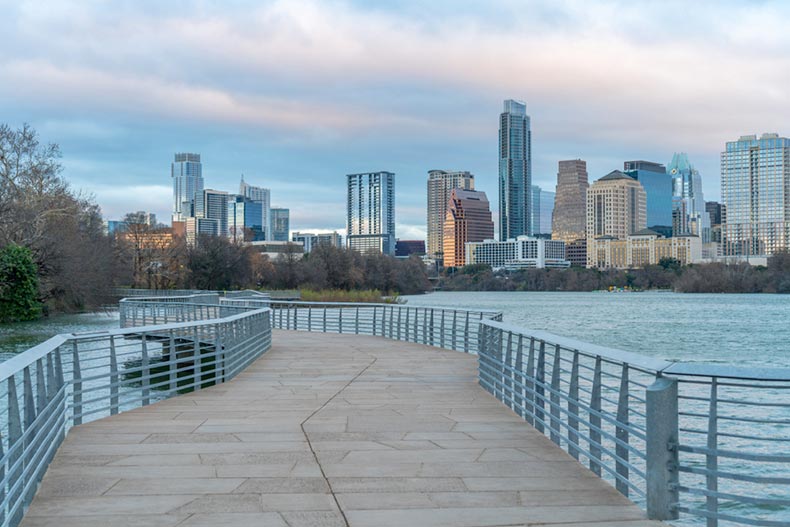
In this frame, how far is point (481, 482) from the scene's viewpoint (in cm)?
761

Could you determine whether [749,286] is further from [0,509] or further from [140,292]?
[0,509]

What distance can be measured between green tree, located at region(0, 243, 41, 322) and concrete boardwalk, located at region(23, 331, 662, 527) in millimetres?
43334

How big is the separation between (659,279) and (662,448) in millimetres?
170872

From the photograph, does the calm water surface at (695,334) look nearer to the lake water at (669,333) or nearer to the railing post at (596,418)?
the lake water at (669,333)

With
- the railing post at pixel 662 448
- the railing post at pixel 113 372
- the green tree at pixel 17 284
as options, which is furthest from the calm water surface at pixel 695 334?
the green tree at pixel 17 284

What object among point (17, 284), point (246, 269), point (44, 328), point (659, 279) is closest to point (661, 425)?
point (44, 328)

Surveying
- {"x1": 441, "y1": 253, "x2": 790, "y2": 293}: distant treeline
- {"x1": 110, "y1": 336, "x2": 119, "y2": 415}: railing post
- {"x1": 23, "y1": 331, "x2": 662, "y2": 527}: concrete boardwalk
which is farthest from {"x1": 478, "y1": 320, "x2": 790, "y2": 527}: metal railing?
{"x1": 441, "y1": 253, "x2": 790, "y2": 293}: distant treeline

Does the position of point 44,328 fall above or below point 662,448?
below

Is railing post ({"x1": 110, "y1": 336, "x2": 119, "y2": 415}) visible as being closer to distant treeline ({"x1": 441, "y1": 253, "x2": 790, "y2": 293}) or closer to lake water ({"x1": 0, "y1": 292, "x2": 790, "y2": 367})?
lake water ({"x1": 0, "y1": 292, "x2": 790, "y2": 367})

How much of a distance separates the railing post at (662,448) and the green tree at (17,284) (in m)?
51.4

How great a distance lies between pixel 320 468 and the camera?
26.7ft

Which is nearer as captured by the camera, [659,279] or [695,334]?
[695,334]

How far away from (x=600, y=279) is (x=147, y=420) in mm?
176080

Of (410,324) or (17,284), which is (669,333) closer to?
(410,324)
